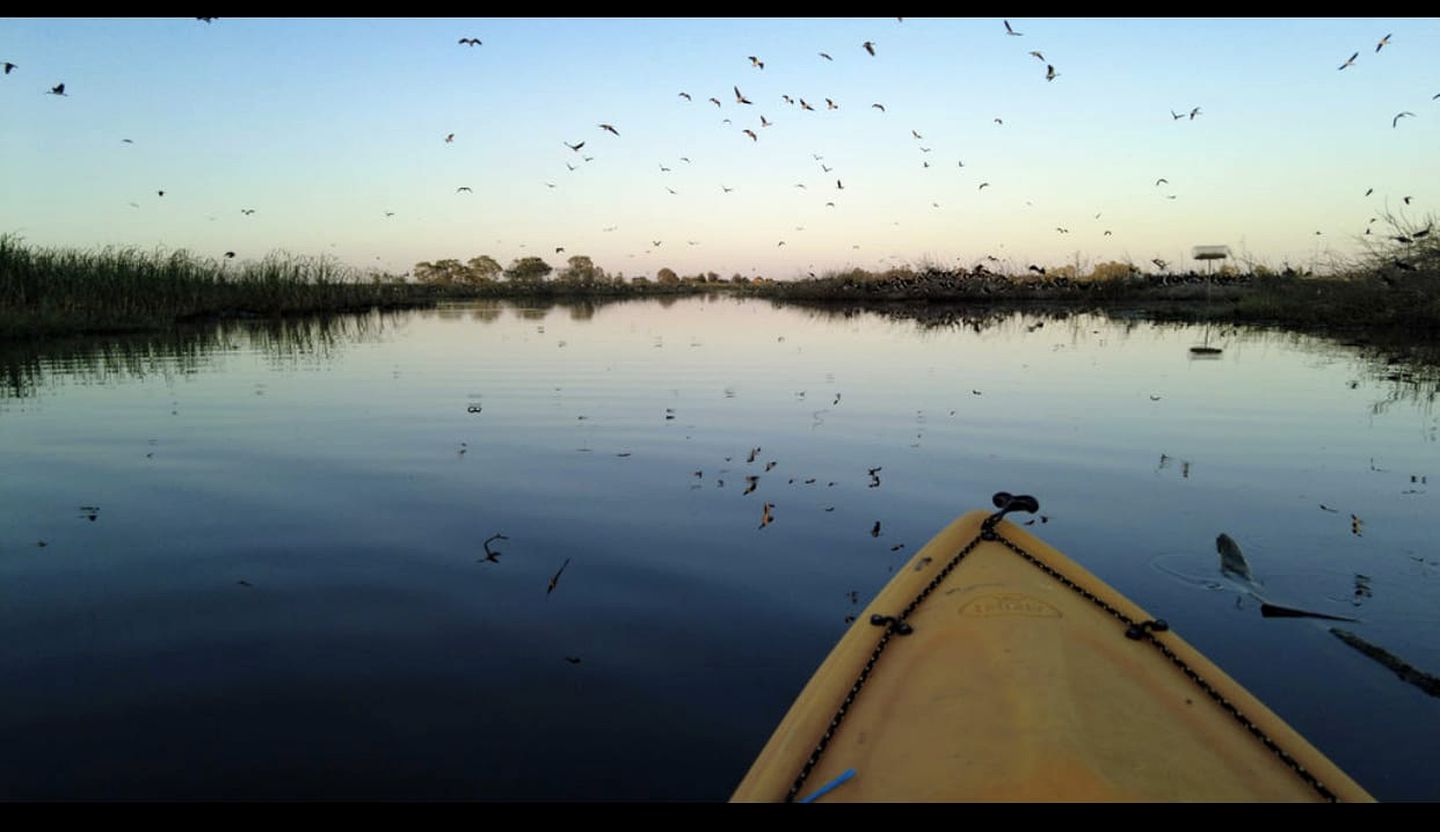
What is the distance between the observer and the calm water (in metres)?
3.17

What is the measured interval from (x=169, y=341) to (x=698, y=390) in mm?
14942

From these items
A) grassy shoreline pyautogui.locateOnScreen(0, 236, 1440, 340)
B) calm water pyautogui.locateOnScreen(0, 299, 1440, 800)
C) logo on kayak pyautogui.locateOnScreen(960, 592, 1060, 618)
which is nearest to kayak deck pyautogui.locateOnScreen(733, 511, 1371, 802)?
logo on kayak pyautogui.locateOnScreen(960, 592, 1060, 618)

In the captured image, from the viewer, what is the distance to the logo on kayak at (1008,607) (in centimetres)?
301

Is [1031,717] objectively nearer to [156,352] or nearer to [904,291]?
[156,352]

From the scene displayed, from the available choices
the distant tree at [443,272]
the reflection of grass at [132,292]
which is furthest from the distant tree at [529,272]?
the reflection of grass at [132,292]

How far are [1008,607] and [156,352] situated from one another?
18764 millimetres

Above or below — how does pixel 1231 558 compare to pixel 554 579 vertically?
above

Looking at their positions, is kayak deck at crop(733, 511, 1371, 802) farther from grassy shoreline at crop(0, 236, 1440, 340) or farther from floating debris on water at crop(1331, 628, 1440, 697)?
grassy shoreline at crop(0, 236, 1440, 340)

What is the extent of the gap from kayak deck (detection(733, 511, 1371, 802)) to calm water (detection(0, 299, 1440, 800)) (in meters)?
0.78

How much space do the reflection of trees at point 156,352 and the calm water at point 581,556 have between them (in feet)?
3.82

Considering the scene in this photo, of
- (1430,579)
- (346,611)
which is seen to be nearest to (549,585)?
(346,611)

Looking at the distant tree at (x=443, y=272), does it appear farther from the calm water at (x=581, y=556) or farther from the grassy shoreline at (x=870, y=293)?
the calm water at (x=581, y=556)

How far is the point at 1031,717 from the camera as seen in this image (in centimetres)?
230

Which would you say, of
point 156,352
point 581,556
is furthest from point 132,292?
point 581,556
